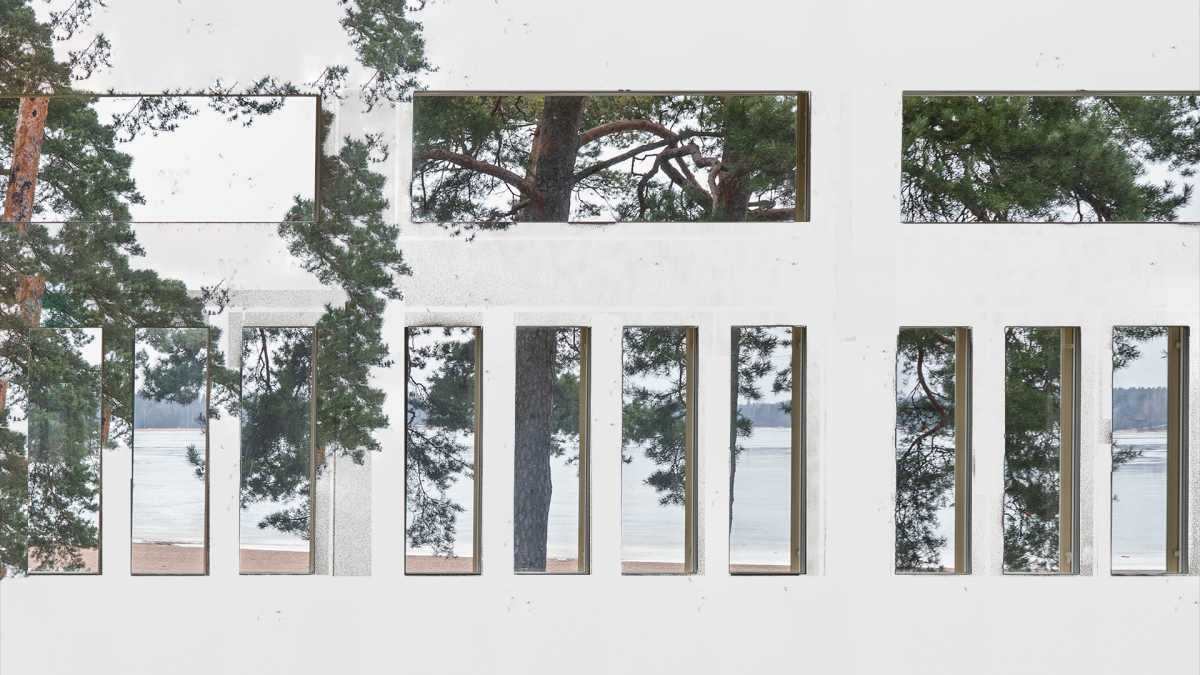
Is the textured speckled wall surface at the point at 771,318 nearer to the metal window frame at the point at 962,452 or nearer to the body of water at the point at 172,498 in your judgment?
the metal window frame at the point at 962,452

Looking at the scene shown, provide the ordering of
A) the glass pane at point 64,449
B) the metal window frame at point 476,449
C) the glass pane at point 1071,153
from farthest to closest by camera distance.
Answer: the glass pane at point 1071,153
the metal window frame at point 476,449
the glass pane at point 64,449

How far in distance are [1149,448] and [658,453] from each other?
424cm

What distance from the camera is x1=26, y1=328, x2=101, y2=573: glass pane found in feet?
29.8

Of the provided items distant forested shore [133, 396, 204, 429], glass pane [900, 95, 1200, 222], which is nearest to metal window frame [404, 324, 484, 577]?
distant forested shore [133, 396, 204, 429]

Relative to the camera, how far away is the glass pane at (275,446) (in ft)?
30.1

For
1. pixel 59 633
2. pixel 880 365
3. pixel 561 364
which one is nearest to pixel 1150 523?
pixel 880 365

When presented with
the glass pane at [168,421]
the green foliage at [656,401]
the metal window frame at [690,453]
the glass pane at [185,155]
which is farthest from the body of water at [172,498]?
the metal window frame at [690,453]

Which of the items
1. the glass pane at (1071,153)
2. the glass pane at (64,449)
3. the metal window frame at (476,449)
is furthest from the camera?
the glass pane at (1071,153)

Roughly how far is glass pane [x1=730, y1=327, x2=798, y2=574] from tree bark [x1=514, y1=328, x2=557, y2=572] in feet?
5.37

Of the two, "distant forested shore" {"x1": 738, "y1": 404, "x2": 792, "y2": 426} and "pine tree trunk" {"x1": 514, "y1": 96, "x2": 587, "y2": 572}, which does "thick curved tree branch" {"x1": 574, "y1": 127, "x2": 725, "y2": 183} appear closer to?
"pine tree trunk" {"x1": 514, "y1": 96, "x2": 587, "y2": 572}

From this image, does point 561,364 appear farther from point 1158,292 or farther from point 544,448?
point 1158,292

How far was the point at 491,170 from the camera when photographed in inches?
369

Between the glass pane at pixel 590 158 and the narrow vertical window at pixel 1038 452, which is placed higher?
the glass pane at pixel 590 158

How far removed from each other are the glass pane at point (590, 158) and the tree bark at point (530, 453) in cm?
115
